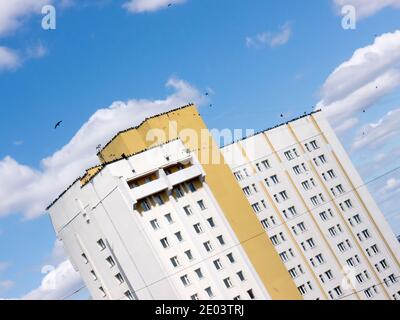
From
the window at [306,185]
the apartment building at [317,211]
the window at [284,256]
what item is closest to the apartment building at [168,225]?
the window at [284,256]

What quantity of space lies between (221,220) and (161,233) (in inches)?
269

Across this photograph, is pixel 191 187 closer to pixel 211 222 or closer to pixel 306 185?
pixel 211 222

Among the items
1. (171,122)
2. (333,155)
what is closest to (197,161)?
(171,122)

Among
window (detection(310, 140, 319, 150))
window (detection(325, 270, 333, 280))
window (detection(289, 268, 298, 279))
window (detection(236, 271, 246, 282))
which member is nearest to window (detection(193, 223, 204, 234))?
window (detection(236, 271, 246, 282))

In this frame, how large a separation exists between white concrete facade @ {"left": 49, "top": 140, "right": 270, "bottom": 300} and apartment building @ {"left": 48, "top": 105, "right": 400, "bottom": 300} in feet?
0.35

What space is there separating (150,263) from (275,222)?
→ 62.2 ft

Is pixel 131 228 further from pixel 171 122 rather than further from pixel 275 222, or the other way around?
pixel 275 222

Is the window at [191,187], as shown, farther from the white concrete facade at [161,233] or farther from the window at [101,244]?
the window at [101,244]

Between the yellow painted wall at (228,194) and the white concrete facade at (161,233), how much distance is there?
4.71ft

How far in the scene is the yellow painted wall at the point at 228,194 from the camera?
50844 mm

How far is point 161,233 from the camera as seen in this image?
46969 mm

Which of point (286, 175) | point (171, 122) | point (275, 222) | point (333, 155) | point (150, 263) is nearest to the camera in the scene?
→ point (150, 263)

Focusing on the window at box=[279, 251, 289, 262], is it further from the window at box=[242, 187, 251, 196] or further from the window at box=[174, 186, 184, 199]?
the window at box=[174, 186, 184, 199]

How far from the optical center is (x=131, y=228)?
4672cm
